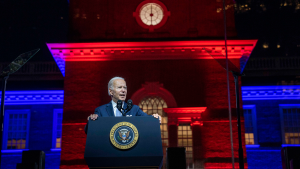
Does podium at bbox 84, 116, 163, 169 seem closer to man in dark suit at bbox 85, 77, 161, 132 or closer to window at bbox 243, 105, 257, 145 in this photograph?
man in dark suit at bbox 85, 77, 161, 132

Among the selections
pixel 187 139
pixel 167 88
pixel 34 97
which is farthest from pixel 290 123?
pixel 34 97

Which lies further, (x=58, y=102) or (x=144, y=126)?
(x=58, y=102)

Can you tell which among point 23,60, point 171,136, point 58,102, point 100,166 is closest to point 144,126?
point 100,166

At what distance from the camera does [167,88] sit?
1404 centimetres

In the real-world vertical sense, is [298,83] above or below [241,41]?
below

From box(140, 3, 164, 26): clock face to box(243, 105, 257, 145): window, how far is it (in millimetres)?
8052

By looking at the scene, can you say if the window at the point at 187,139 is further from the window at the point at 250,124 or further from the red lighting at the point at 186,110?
the window at the point at 250,124

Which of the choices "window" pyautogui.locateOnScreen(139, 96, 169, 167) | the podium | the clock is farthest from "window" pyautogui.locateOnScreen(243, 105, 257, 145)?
the podium

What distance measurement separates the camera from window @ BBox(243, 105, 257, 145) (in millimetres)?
18719

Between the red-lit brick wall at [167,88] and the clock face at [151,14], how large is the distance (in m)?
2.14

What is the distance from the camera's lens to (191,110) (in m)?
13.7

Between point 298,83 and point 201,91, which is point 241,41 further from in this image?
point 298,83

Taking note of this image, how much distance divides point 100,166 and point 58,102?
1655 cm

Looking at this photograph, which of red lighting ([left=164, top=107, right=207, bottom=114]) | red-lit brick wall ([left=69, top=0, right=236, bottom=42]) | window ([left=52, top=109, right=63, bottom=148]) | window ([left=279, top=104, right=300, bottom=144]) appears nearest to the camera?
red lighting ([left=164, top=107, right=207, bottom=114])
